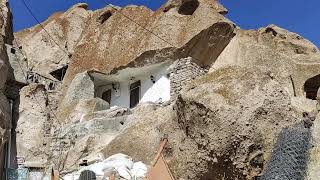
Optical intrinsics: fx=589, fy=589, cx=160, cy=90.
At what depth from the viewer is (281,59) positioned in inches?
1064

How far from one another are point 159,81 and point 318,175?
57.4 ft

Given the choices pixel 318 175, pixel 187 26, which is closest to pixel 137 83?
pixel 187 26

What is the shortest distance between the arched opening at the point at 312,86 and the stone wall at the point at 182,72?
617 centimetres

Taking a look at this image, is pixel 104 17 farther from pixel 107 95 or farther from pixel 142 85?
pixel 142 85

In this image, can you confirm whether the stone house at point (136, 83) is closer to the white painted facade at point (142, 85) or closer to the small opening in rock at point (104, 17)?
the white painted facade at point (142, 85)

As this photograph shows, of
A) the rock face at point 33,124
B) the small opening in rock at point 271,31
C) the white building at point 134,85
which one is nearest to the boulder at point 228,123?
the rock face at point 33,124

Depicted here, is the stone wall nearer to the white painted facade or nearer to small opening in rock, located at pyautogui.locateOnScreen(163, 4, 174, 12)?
the white painted facade

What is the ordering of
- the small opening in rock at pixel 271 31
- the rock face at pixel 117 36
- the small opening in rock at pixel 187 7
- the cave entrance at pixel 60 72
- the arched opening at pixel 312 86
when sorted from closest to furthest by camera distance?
the rock face at pixel 117 36 < the small opening in rock at pixel 187 7 < the arched opening at pixel 312 86 < the small opening in rock at pixel 271 31 < the cave entrance at pixel 60 72

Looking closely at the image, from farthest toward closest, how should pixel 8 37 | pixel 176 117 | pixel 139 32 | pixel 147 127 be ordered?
pixel 139 32
pixel 8 37
pixel 147 127
pixel 176 117

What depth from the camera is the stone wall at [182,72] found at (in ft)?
75.2

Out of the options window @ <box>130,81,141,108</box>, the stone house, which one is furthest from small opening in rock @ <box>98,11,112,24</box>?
window @ <box>130,81,141,108</box>

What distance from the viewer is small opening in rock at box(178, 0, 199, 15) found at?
24.7 meters

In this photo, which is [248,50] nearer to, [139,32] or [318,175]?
[139,32]

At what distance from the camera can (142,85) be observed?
25.6 m
